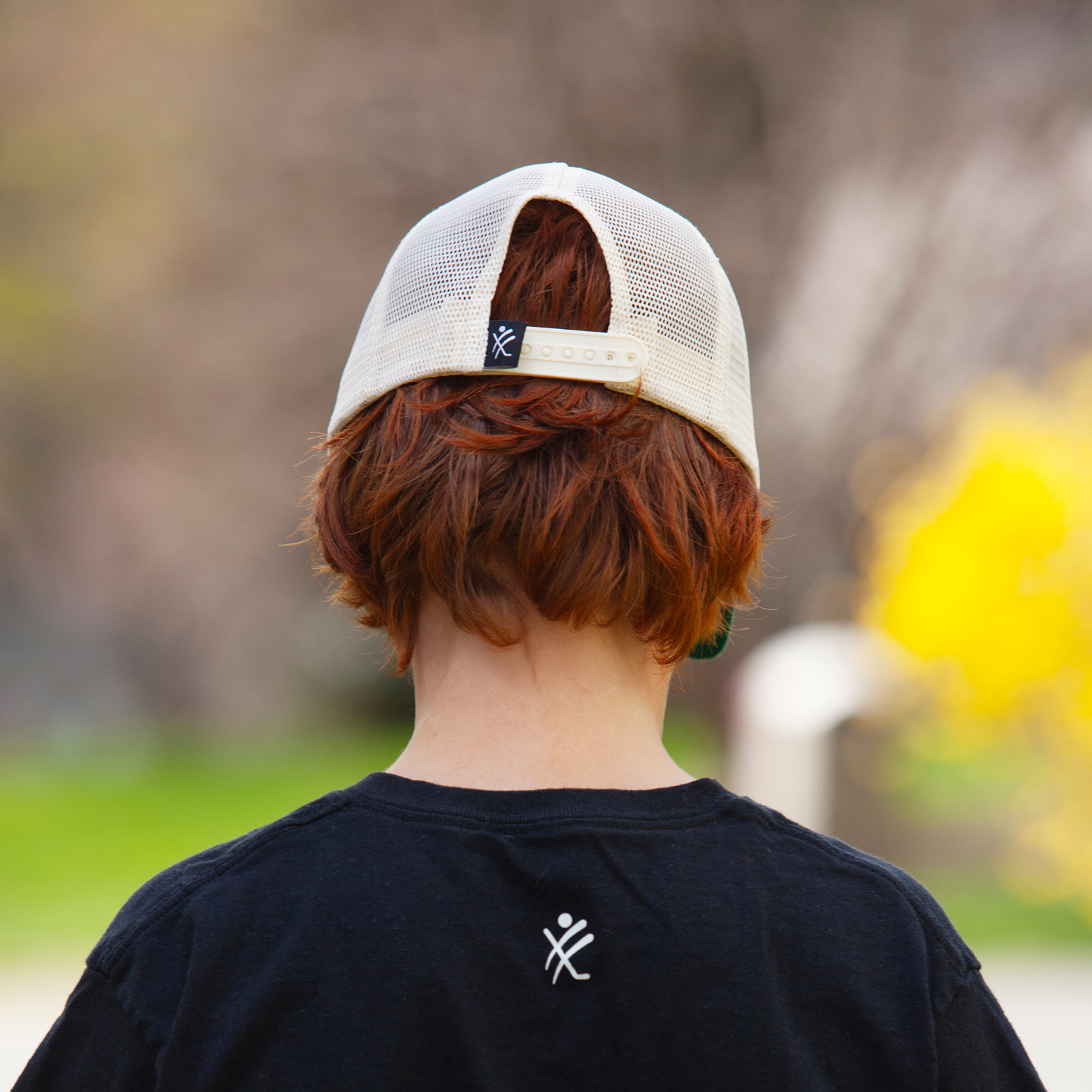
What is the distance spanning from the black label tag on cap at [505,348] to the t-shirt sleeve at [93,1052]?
693mm

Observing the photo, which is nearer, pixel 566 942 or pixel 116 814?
pixel 566 942

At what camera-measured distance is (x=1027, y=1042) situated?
4129 mm

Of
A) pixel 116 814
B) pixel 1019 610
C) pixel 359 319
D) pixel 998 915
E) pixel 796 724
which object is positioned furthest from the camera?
pixel 359 319

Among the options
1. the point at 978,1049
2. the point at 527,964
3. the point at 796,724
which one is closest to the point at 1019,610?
the point at 796,724

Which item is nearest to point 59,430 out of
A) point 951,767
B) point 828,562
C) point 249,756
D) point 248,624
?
point 248,624

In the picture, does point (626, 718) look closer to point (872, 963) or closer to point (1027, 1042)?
point (872, 963)

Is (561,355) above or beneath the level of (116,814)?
beneath

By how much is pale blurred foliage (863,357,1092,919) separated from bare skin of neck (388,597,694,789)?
15.2ft

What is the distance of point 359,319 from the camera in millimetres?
9352

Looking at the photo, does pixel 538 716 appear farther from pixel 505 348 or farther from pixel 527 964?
pixel 505 348

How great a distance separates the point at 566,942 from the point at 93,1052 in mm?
456

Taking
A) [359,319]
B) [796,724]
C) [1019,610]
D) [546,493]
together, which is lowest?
[546,493]

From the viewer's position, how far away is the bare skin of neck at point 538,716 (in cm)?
101

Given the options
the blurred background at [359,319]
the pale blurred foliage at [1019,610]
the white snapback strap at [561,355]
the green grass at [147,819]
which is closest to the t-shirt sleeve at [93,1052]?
the white snapback strap at [561,355]
